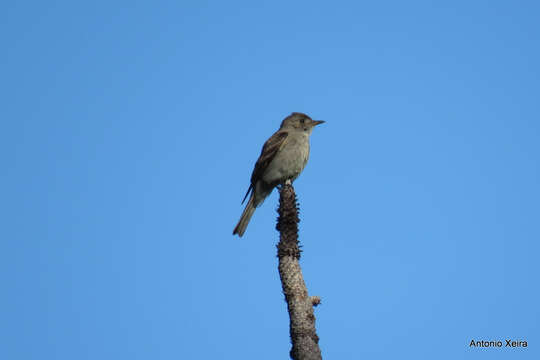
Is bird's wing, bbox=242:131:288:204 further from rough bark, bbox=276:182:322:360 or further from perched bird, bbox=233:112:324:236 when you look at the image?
rough bark, bbox=276:182:322:360

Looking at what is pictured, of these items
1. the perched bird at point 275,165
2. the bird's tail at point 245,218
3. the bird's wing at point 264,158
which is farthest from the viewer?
the bird's wing at point 264,158

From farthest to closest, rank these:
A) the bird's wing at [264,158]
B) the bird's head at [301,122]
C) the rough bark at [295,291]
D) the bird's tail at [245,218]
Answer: the bird's head at [301,122] < the bird's wing at [264,158] < the bird's tail at [245,218] < the rough bark at [295,291]

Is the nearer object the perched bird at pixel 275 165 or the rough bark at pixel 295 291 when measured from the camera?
the rough bark at pixel 295 291

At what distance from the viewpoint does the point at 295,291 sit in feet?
20.0

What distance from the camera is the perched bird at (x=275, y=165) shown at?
1192 cm

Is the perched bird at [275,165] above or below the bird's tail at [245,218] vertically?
above

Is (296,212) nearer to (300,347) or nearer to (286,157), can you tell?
(300,347)

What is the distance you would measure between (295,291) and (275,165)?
19.9ft

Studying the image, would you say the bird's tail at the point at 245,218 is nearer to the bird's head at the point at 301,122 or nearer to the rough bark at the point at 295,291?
the bird's head at the point at 301,122

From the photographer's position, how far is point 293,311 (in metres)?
5.96

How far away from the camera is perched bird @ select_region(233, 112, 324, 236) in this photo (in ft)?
39.1

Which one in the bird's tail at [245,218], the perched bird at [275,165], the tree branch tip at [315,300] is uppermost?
the perched bird at [275,165]

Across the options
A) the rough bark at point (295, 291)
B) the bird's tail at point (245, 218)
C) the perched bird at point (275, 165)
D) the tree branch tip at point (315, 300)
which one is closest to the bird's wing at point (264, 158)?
the perched bird at point (275, 165)

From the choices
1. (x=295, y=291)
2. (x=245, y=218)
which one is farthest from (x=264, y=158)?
(x=295, y=291)
